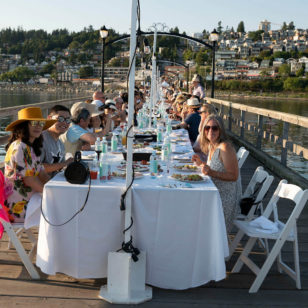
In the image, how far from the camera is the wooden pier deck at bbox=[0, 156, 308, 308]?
2.68m

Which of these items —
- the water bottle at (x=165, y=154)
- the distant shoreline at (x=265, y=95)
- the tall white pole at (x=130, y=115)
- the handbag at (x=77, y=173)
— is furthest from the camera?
the distant shoreline at (x=265, y=95)

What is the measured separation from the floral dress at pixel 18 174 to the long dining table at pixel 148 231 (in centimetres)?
33

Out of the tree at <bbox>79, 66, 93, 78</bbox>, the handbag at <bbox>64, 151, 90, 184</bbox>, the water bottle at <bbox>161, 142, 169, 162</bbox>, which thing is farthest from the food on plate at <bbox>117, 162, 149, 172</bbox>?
the tree at <bbox>79, 66, 93, 78</bbox>

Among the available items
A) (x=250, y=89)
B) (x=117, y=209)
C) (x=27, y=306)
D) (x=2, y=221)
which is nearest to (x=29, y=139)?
(x=2, y=221)

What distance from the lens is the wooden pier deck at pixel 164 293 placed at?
2684 millimetres

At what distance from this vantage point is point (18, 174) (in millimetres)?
3037

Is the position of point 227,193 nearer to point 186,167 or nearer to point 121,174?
point 186,167

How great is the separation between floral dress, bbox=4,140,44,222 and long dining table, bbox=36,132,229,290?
1.07 feet

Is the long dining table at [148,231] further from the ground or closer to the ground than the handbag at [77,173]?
closer to the ground

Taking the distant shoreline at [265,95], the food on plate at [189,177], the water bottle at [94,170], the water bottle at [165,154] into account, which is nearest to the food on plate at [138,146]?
the water bottle at [165,154]

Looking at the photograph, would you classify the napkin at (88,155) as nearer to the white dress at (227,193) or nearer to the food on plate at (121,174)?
the food on plate at (121,174)

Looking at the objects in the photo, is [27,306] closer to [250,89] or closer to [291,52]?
[250,89]

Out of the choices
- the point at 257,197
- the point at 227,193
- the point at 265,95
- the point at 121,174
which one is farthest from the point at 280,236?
the point at 265,95

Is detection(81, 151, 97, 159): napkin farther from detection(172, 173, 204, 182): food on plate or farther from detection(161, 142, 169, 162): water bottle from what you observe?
detection(172, 173, 204, 182): food on plate
